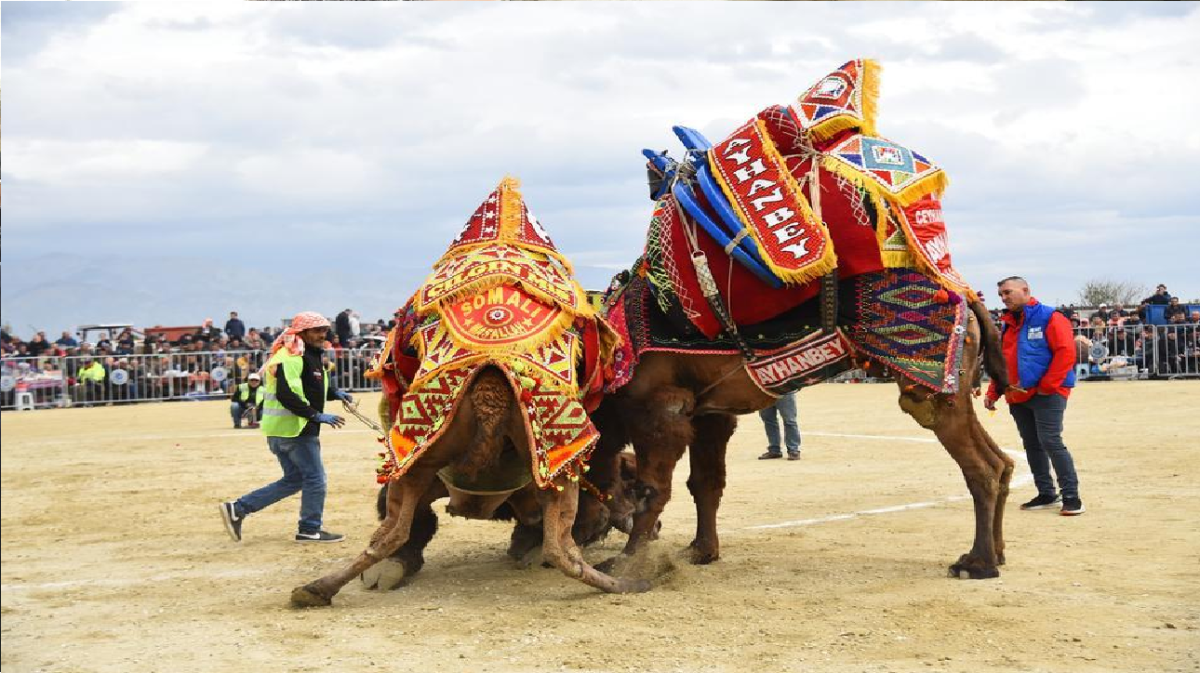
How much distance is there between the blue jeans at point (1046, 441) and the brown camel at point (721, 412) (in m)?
2.19

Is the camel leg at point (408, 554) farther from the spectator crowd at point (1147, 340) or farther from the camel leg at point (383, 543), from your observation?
the spectator crowd at point (1147, 340)

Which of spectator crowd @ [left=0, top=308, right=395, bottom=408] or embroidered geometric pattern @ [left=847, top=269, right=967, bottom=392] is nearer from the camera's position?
embroidered geometric pattern @ [left=847, top=269, right=967, bottom=392]

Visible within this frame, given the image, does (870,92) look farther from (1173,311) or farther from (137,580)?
(1173,311)

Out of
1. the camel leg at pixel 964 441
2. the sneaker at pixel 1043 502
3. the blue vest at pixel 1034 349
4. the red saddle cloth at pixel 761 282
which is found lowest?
the sneaker at pixel 1043 502

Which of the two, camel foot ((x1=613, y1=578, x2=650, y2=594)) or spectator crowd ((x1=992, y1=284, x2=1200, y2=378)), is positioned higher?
spectator crowd ((x1=992, y1=284, x2=1200, y2=378))

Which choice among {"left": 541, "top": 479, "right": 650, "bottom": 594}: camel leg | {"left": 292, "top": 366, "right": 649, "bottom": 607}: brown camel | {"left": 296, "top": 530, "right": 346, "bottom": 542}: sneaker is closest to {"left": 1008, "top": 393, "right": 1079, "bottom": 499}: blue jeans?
{"left": 541, "top": 479, "right": 650, "bottom": 594}: camel leg

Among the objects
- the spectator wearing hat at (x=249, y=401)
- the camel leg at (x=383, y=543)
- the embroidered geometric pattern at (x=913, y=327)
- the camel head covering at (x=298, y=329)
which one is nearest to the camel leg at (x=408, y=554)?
the camel leg at (x=383, y=543)

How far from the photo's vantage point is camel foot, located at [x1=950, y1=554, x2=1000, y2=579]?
24.7 ft

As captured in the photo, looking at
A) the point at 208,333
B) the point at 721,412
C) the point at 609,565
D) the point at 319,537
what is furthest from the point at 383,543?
the point at 208,333

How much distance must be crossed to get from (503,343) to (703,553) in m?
2.40

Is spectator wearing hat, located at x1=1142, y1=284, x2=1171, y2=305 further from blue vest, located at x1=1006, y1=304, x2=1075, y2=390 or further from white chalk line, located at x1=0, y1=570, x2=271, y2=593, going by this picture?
white chalk line, located at x1=0, y1=570, x2=271, y2=593

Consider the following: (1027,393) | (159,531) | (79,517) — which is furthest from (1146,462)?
(79,517)

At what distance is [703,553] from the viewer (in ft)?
27.6

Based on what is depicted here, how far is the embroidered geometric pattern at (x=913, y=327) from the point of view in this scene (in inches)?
295
